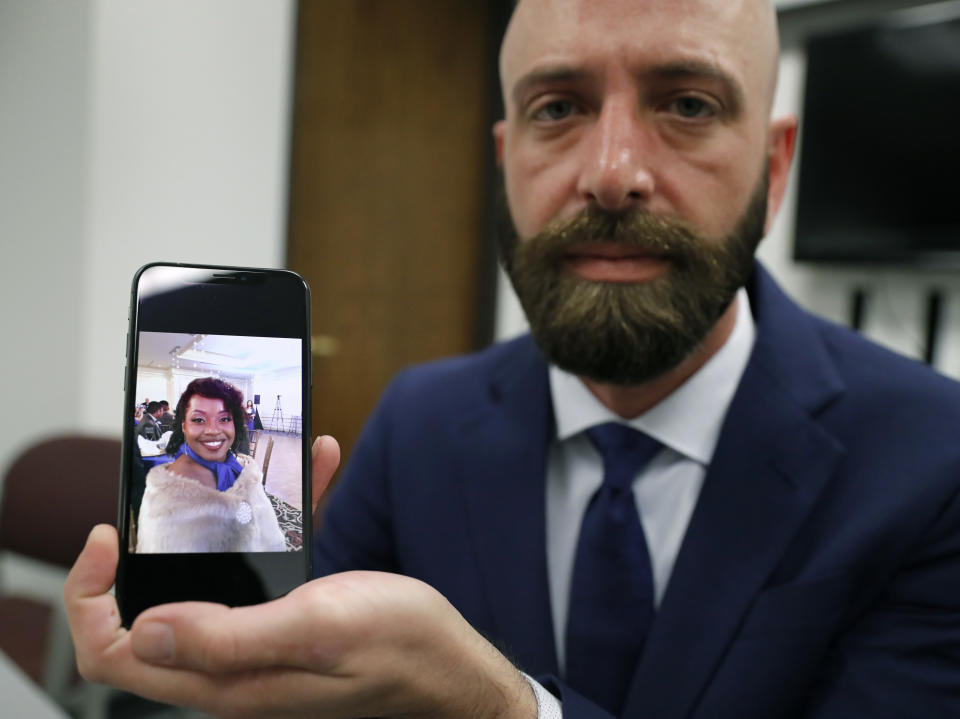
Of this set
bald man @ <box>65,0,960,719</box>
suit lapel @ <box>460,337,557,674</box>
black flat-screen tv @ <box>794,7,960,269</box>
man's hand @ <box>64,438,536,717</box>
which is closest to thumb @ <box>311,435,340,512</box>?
man's hand @ <box>64,438,536,717</box>

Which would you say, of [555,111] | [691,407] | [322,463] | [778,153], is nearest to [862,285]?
[778,153]

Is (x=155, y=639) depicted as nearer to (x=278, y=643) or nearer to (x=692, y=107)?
(x=278, y=643)

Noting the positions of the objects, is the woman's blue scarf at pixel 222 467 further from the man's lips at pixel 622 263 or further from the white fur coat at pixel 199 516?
the man's lips at pixel 622 263

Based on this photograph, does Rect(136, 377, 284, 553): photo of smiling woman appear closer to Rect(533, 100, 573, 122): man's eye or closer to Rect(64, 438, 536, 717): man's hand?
Rect(64, 438, 536, 717): man's hand

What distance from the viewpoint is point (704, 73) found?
0.55 m

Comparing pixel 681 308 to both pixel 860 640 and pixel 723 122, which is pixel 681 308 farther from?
pixel 860 640

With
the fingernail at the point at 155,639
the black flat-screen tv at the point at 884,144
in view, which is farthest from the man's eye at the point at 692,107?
the black flat-screen tv at the point at 884,144

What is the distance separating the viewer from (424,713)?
0.36 metres

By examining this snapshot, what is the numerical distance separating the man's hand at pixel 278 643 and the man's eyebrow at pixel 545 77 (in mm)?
378

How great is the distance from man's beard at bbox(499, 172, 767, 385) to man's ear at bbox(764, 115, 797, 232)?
0.09 meters

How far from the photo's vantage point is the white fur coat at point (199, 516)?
29 centimetres

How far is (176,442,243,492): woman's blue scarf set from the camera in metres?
0.30

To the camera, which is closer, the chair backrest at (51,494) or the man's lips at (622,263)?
the man's lips at (622,263)

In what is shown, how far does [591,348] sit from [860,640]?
31 cm
